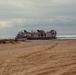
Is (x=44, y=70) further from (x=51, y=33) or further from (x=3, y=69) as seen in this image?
(x=51, y=33)

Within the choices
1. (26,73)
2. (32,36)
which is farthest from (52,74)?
(32,36)

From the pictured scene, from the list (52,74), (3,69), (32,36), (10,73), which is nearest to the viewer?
(52,74)

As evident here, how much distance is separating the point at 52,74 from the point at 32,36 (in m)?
59.9

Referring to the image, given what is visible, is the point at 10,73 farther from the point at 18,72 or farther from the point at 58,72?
the point at 58,72

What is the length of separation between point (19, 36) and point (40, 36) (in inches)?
212

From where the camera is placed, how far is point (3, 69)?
870 cm

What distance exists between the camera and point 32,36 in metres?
67.4

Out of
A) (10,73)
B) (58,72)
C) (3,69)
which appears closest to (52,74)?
(58,72)

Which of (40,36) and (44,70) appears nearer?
(44,70)

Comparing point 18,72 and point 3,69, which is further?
point 3,69

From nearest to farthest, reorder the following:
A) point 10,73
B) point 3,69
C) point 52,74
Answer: point 52,74, point 10,73, point 3,69

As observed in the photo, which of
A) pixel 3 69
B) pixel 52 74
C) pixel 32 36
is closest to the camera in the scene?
pixel 52 74

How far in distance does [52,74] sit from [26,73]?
79cm

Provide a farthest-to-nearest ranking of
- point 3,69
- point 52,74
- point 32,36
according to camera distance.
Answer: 1. point 32,36
2. point 3,69
3. point 52,74
